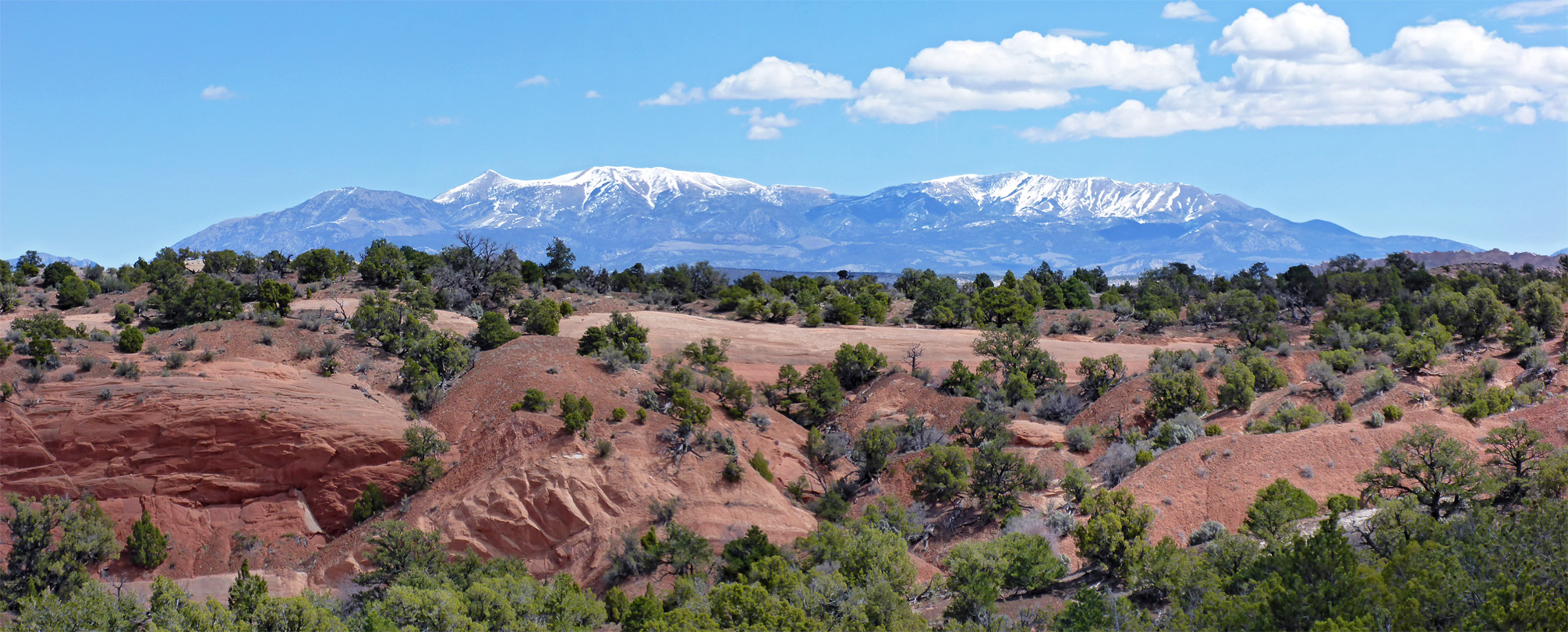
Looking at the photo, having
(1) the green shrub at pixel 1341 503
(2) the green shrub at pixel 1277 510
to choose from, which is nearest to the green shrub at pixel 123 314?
(2) the green shrub at pixel 1277 510

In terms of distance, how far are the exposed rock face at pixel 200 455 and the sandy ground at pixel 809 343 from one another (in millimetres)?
17454

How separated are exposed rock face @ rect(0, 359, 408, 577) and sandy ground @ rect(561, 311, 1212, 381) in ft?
57.3

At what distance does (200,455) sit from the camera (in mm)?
36156

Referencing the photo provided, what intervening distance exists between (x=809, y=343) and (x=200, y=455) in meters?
30.1

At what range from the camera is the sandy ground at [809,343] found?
5369cm

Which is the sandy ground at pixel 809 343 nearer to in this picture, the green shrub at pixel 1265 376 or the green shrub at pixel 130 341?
the green shrub at pixel 1265 376

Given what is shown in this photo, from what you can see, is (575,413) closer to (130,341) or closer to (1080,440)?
(130,341)

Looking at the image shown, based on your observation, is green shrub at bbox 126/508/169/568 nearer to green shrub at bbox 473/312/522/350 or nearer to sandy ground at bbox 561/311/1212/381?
green shrub at bbox 473/312/522/350

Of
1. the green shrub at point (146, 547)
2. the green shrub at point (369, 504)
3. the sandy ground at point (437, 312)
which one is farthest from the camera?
the sandy ground at point (437, 312)

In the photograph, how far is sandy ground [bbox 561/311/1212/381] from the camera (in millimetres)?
53688

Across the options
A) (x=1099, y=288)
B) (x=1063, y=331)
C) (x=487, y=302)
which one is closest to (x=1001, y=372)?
(x=1063, y=331)

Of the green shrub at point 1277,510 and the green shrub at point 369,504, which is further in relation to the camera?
the green shrub at point 369,504

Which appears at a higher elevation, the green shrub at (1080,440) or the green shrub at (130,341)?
the green shrub at (130,341)

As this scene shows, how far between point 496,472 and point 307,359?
40.1 feet
